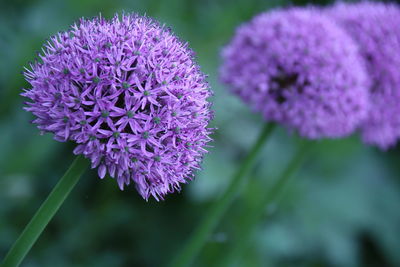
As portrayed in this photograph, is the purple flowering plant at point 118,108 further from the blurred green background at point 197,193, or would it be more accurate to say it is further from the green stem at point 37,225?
the blurred green background at point 197,193

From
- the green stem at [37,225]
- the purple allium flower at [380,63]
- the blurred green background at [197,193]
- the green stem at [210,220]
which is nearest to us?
the green stem at [37,225]

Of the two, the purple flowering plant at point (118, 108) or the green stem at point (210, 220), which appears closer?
the purple flowering plant at point (118, 108)

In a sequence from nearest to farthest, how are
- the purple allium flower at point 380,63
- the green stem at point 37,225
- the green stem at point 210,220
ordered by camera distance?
1. the green stem at point 37,225
2. the green stem at point 210,220
3. the purple allium flower at point 380,63

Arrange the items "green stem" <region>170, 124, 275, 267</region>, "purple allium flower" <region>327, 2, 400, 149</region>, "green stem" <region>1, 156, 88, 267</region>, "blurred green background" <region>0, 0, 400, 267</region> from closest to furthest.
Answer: "green stem" <region>1, 156, 88, 267</region>, "green stem" <region>170, 124, 275, 267</region>, "purple allium flower" <region>327, 2, 400, 149</region>, "blurred green background" <region>0, 0, 400, 267</region>

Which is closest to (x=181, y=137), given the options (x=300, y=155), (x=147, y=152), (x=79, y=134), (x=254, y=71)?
(x=147, y=152)

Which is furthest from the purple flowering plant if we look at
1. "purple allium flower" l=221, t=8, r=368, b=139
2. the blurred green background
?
the blurred green background

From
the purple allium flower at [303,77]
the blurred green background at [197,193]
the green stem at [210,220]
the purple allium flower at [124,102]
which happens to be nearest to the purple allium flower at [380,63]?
the purple allium flower at [303,77]

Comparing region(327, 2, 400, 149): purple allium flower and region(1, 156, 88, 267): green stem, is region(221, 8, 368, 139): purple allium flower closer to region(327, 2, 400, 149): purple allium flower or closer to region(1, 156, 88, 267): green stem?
region(327, 2, 400, 149): purple allium flower

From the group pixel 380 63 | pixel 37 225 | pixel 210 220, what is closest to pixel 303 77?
pixel 380 63
